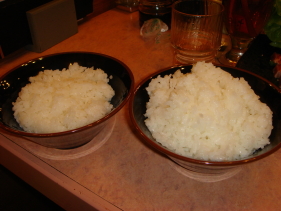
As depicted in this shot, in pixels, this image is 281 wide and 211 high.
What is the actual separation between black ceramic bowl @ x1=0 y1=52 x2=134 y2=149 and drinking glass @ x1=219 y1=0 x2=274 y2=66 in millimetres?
479

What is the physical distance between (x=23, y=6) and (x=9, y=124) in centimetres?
59

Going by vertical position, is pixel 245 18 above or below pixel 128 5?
above

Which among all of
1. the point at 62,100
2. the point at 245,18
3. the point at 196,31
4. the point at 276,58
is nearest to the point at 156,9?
the point at 196,31

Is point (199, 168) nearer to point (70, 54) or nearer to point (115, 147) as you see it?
point (115, 147)

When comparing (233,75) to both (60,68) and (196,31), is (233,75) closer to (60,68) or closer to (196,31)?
(196,31)

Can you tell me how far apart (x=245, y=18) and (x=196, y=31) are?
177mm

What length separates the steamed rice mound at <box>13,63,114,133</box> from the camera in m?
0.65

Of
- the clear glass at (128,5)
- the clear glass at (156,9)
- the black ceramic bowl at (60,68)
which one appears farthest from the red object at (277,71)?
the clear glass at (128,5)

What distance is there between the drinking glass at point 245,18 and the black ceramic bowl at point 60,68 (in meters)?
0.48

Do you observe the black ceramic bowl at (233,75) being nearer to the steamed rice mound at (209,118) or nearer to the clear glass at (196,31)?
the steamed rice mound at (209,118)

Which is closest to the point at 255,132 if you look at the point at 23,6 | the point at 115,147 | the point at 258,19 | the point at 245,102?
the point at 245,102

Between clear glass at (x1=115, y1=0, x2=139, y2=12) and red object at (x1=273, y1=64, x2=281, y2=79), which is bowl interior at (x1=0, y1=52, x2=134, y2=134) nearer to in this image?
red object at (x1=273, y1=64, x2=281, y2=79)

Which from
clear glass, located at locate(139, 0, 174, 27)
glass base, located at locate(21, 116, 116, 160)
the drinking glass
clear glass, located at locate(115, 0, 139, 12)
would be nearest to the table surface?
glass base, located at locate(21, 116, 116, 160)

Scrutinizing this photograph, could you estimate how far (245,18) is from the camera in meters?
0.92
